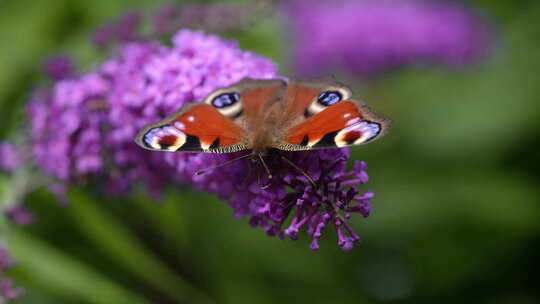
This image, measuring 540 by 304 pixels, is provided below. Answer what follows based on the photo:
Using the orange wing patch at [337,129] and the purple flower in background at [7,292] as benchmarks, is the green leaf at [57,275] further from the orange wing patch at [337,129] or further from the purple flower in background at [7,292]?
the orange wing patch at [337,129]

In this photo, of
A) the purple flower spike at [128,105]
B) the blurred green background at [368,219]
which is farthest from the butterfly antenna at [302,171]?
the blurred green background at [368,219]

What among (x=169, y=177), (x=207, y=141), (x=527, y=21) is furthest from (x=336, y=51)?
(x=207, y=141)

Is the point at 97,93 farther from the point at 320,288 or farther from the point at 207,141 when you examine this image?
the point at 320,288

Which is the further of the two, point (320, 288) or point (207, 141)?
point (320, 288)

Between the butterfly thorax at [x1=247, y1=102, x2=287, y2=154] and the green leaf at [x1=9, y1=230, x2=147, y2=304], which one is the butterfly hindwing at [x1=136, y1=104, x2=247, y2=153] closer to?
the butterfly thorax at [x1=247, y1=102, x2=287, y2=154]

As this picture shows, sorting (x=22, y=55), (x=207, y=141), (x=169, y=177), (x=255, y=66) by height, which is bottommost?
(x=207, y=141)

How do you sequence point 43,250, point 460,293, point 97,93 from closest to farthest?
1. point 97,93
2. point 43,250
3. point 460,293
